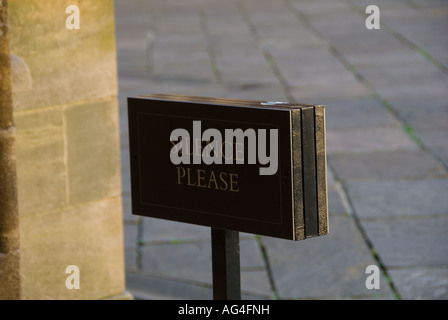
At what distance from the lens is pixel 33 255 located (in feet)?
13.5

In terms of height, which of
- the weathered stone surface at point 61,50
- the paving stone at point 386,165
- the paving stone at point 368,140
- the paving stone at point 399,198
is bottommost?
the paving stone at point 399,198

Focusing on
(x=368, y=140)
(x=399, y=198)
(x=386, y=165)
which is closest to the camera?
(x=399, y=198)

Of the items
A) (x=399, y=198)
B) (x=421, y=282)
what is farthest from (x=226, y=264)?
(x=399, y=198)

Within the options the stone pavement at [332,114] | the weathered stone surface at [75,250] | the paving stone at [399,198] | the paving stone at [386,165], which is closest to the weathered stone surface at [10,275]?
the weathered stone surface at [75,250]

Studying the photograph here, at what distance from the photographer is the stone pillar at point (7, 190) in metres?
3.03

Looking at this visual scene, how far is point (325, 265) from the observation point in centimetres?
538

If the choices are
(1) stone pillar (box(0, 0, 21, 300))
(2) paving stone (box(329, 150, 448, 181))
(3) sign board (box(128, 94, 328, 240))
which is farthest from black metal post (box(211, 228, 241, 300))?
(2) paving stone (box(329, 150, 448, 181))

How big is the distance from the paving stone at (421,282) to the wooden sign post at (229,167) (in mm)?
2122

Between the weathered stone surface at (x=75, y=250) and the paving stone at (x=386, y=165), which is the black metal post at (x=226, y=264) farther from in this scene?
the paving stone at (x=386, y=165)

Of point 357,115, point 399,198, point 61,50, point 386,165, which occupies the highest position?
point 61,50

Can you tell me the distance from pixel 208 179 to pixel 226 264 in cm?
33

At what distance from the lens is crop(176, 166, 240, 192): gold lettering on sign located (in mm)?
2877

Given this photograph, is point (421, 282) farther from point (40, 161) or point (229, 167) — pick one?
point (229, 167)

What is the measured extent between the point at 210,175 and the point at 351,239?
305cm
